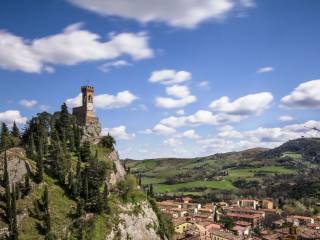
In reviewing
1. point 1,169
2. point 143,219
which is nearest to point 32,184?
point 1,169

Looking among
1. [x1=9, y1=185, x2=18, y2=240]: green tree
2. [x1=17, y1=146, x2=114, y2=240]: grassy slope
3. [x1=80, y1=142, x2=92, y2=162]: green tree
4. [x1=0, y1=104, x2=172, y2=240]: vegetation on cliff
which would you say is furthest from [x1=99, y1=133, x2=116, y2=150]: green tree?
[x1=9, y1=185, x2=18, y2=240]: green tree

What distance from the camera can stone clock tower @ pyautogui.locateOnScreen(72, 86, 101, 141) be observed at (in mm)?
112688

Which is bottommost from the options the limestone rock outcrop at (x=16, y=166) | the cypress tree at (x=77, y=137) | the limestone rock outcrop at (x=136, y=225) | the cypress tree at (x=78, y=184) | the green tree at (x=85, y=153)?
the limestone rock outcrop at (x=136, y=225)

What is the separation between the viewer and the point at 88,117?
114438 mm

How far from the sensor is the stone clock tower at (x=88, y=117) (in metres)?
113

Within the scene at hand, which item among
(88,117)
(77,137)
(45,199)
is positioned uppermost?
(88,117)

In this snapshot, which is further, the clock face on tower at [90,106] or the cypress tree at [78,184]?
the clock face on tower at [90,106]

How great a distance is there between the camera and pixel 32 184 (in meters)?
79.8

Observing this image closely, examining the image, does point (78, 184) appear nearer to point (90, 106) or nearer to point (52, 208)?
point (52, 208)

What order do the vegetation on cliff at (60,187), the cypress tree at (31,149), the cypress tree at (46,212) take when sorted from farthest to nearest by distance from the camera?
the cypress tree at (31,149), the vegetation on cliff at (60,187), the cypress tree at (46,212)

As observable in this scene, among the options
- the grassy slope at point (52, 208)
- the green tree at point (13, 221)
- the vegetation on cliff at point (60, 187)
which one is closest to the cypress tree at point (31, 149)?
the vegetation on cliff at point (60, 187)

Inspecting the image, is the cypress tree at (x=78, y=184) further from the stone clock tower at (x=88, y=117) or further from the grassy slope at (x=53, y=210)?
the stone clock tower at (x=88, y=117)

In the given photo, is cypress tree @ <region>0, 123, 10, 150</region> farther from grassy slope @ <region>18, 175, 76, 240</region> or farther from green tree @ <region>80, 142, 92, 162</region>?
green tree @ <region>80, 142, 92, 162</region>

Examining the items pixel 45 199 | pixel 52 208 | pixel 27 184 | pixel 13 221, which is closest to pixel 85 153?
pixel 52 208
